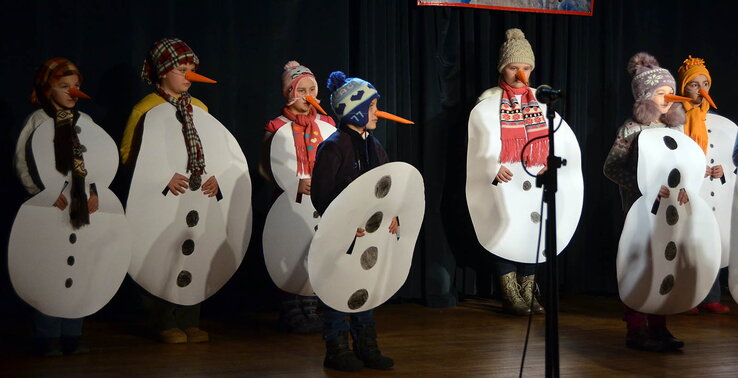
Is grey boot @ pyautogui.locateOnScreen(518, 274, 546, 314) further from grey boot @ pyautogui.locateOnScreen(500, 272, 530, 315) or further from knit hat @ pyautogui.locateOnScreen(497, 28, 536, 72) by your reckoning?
knit hat @ pyautogui.locateOnScreen(497, 28, 536, 72)

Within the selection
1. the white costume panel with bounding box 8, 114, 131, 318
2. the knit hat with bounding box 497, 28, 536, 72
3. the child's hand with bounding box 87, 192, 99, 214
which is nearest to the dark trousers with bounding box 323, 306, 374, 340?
the white costume panel with bounding box 8, 114, 131, 318

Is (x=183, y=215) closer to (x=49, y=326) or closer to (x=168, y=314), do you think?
(x=168, y=314)

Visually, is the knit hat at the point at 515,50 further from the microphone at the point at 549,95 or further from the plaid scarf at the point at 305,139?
the microphone at the point at 549,95

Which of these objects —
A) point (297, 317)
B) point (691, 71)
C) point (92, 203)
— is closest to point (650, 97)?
point (691, 71)

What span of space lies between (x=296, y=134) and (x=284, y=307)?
876 millimetres

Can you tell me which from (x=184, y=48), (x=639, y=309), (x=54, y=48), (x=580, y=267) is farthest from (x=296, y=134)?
(x=580, y=267)

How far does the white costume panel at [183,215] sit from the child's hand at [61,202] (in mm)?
271

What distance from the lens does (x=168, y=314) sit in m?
4.11

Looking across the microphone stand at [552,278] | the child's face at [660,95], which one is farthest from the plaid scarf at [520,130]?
the microphone stand at [552,278]

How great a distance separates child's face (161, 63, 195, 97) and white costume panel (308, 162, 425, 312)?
1.22 m

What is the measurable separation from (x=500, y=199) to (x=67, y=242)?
2.29 metres

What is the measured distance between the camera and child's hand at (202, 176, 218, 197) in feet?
13.2

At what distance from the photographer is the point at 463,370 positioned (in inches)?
138

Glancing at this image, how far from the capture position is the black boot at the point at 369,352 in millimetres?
3521
